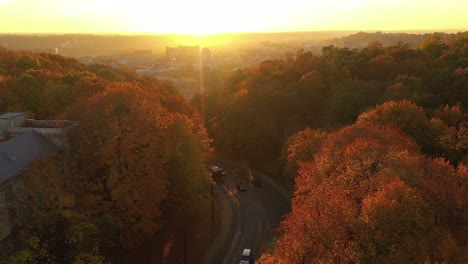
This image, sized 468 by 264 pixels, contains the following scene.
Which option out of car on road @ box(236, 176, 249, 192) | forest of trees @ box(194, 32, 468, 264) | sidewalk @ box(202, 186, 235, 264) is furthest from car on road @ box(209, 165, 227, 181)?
forest of trees @ box(194, 32, 468, 264)

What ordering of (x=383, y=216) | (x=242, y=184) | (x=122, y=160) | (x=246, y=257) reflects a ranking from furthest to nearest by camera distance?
(x=242, y=184) < (x=246, y=257) < (x=122, y=160) < (x=383, y=216)

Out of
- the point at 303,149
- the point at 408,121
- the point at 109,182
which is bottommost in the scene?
the point at 303,149

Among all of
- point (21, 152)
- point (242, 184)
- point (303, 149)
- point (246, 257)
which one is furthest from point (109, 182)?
point (242, 184)

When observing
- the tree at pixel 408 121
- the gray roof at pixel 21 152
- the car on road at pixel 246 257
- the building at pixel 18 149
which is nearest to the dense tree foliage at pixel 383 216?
the car on road at pixel 246 257

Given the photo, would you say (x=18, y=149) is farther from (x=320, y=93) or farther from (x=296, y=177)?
(x=320, y=93)

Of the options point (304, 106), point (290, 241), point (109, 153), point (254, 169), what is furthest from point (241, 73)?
point (290, 241)

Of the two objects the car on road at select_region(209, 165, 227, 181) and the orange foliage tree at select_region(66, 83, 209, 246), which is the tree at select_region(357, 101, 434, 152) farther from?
the orange foliage tree at select_region(66, 83, 209, 246)

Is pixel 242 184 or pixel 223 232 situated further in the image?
pixel 242 184
